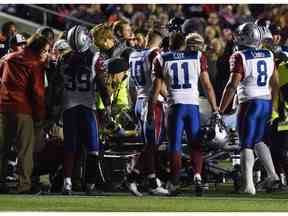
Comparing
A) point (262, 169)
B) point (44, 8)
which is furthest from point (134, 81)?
point (44, 8)

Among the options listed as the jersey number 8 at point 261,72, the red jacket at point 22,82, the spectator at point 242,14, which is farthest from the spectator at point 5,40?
the spectator at point 242,14

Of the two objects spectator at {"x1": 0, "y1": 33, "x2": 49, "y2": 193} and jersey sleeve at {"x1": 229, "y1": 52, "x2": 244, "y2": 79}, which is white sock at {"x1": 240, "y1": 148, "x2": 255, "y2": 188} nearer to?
jersey sleeve at {"x1": 229, "y1": 52, "x2": 244, "y2": 79}

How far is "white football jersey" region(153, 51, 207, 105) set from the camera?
1669 cm

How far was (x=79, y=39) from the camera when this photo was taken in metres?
16.8

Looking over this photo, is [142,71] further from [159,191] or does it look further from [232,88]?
[159,191]

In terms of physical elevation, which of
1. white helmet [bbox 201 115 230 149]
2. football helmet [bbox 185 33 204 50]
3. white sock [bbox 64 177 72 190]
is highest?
football helmet [bbox 185 33 204 50]

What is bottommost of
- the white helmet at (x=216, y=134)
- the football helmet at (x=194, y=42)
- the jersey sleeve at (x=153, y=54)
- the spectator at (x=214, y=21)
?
the white helmet at (x=216, y=134)

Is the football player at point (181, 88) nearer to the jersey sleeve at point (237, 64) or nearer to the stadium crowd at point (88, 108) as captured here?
the stadium crowd at point (88, 108)

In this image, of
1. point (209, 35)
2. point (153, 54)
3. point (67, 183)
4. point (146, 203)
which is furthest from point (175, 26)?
point (209, 35)

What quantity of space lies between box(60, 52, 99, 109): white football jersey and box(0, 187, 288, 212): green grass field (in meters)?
1.08

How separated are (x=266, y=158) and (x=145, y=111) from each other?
145 centimetres

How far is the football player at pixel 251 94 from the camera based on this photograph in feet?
54.9

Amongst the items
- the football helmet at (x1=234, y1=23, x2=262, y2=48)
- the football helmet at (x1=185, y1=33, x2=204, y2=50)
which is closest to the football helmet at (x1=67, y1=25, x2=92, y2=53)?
the football helmet at (x1=185, y1=33, x2=204, y2=50)

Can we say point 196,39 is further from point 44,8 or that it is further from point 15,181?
point 44,8
